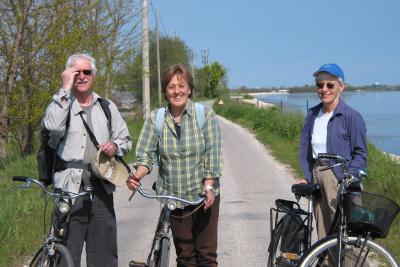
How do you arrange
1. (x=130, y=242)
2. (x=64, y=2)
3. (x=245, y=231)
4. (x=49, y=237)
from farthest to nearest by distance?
(x=64, y=2) → (x=245, y=231) → (x=130, y=242) → (x=49, y=237)

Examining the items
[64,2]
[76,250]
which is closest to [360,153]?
[76,250]

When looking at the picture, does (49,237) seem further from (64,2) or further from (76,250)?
(64,2)

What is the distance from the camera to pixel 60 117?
13.2 ft

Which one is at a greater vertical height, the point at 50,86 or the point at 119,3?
the point at 119,3

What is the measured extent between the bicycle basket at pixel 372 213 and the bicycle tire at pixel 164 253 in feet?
3.91

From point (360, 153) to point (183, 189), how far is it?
1.30 m

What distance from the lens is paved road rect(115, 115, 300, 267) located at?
21.2 feet

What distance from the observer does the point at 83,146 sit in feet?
13.8

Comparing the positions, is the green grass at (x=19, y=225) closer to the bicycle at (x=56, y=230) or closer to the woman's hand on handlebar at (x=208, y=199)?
the bicycle at (x=56, y=230)

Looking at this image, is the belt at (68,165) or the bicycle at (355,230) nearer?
the bicycle at (355,230)

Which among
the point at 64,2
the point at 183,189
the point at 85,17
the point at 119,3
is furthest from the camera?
the point at 119,3

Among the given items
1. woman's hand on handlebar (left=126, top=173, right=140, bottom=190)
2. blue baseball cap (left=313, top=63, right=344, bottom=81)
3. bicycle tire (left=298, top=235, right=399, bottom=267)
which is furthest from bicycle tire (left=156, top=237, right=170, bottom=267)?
blue baseball cap (left=313, top=63, right=344, bottom=81)

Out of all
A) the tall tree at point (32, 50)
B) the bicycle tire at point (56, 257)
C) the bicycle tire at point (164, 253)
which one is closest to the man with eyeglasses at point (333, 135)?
the bicycle tire at point (164, 253)

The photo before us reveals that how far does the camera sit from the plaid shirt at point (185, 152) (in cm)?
423
